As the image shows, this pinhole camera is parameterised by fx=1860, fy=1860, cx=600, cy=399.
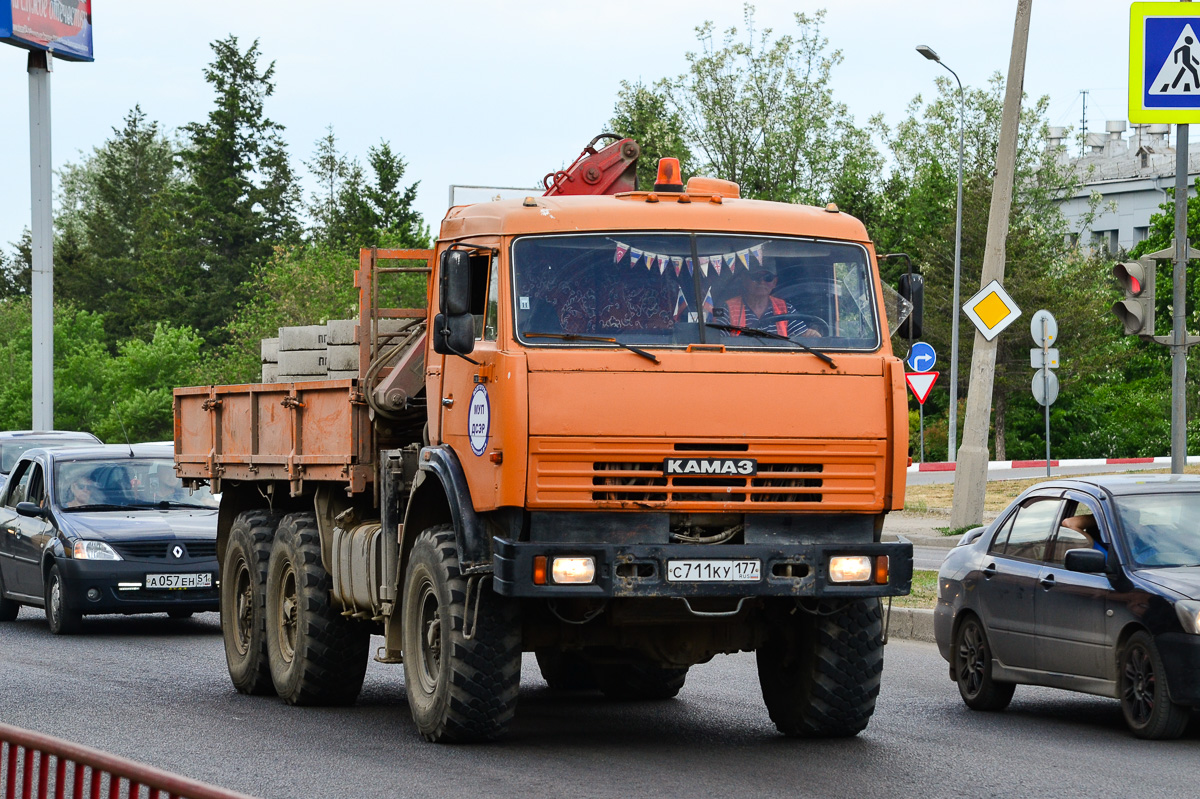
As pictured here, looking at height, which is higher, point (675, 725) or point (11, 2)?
point (11, 2)

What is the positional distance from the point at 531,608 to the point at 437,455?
91cm

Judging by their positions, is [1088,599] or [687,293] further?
[1088,599]

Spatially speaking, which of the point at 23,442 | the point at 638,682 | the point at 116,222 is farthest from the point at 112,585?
the point at 116,222

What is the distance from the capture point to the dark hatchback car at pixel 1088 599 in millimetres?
9539

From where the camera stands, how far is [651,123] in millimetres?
61906

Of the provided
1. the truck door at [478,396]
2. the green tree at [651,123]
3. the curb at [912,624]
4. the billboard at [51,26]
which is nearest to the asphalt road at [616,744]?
the truck door at [478,396]

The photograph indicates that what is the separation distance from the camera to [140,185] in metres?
104

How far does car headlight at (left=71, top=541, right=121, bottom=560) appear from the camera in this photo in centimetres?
1609

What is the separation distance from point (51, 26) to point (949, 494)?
22.4 m

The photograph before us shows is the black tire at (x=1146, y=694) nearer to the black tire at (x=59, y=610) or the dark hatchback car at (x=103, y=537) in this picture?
the dark hatchback car at (x=103, y=537)

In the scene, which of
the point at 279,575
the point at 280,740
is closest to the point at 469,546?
the point at 280,740

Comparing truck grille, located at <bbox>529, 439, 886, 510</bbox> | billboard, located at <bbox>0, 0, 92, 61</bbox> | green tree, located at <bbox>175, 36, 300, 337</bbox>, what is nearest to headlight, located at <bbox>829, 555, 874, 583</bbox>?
truck grille, located at <bbox>529, 439, 886, 510</bbox>

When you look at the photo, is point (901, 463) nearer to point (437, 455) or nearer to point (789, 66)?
point (437, 455)

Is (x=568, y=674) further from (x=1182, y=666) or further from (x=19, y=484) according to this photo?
(x=19, y=484)
